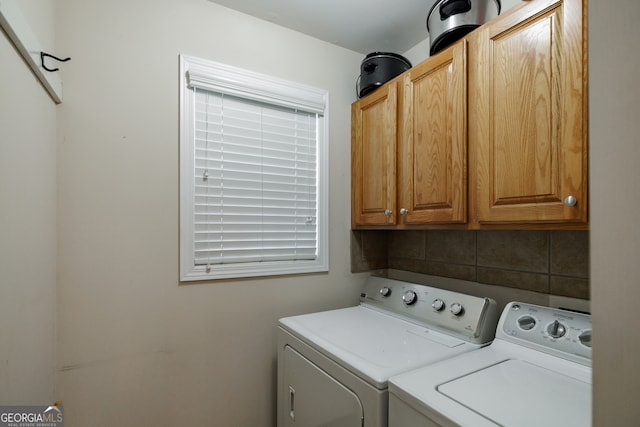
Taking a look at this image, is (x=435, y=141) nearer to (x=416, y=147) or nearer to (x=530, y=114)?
(x=416, y=147)

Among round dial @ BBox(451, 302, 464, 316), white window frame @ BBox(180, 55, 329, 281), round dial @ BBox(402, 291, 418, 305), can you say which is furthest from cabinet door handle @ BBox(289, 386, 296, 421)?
round dial @ BBox(451, 302, 464, 316)

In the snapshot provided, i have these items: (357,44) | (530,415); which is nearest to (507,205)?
(530,415)

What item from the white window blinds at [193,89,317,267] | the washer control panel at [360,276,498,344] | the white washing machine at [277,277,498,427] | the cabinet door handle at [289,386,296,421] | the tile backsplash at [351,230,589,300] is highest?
the white window blinds at [193,89,317,267]

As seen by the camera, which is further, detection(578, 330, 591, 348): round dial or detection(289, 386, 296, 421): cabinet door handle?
detection(289, 386, 296, 421): cabinet door handle

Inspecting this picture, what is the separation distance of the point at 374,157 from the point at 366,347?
106 centimetres

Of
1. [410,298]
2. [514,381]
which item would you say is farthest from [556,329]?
[410,298]

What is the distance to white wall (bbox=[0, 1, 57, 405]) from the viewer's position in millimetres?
841

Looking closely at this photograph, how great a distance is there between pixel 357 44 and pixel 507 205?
144cm

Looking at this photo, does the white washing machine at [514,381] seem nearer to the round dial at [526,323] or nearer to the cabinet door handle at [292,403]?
the round dial at [526,323]

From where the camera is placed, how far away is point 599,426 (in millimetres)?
416

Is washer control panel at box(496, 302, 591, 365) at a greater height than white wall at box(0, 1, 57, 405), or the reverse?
white wall at box(0, 1, 57, 405)

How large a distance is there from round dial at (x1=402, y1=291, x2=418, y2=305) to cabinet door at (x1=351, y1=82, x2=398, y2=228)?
0.40 meters

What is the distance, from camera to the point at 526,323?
47.9 inches

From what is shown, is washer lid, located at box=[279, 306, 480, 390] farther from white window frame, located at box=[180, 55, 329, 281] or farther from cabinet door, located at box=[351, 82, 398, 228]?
cabinet door, located at box=[351, 82, 398, 228]
